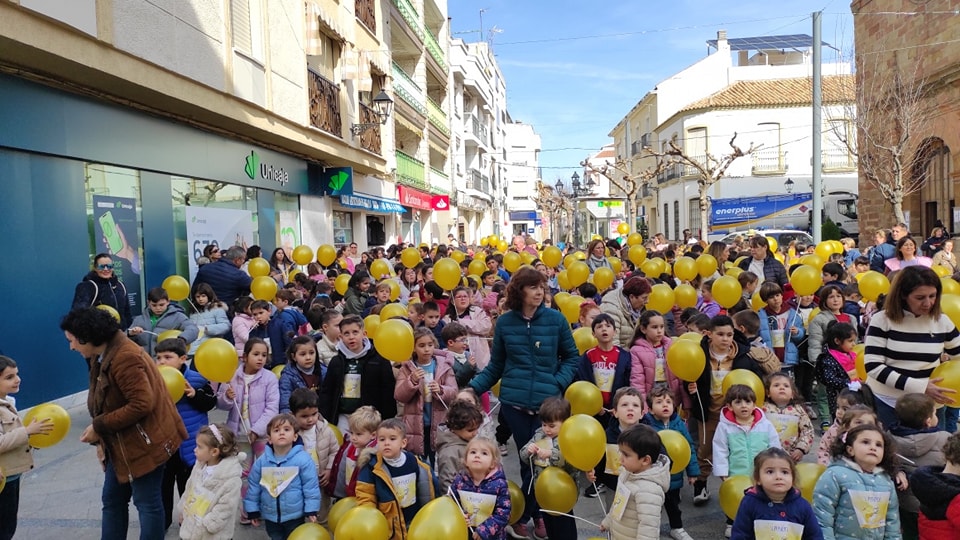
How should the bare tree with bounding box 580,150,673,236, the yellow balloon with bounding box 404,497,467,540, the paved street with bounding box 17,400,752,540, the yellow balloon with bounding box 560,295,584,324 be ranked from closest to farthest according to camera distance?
the yellow balloon with bounding box 404,497,467,540, the paved street with bounding box 17,400,752,540, the yellow balloon with bounding box 560,295,584,324, the bare tree with bounding box 580,150,673,236

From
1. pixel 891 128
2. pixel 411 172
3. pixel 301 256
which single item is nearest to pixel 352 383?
pixel 301 256

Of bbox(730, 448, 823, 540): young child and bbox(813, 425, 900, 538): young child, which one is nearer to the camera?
bbox(730, 448, 823, 540): young child

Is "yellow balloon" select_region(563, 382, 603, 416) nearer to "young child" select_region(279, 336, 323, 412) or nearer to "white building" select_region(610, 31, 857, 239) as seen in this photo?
"young child" select_region(279, 336, 323, 412)

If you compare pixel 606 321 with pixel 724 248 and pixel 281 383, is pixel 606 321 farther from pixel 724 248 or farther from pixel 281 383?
pixel 724 248

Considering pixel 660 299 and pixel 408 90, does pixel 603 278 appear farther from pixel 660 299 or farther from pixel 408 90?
pixel 408 90

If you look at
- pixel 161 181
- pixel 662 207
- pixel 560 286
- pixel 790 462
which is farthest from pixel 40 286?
pixel 662 207

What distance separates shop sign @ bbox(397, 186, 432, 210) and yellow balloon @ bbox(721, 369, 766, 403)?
65.0 ft

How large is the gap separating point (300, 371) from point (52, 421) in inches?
65.8

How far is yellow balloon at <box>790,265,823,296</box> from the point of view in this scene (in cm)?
712

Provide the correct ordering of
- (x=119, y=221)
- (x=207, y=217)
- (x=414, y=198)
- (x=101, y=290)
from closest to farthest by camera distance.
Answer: (x=101, y=290) → (x=119, y=221) → (x=207, y=217) → (x=414, y=198)

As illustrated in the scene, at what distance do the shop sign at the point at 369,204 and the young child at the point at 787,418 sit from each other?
48.6 feet

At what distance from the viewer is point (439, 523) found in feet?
10.5

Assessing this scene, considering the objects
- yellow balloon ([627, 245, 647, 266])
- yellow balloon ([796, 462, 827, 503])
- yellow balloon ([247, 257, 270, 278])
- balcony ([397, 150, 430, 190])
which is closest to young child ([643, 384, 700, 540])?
yellow balloon ([796, 462, 827, 503])

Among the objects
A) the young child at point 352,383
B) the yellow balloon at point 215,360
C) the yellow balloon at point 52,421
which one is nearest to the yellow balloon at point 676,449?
the young child at point 352,383
